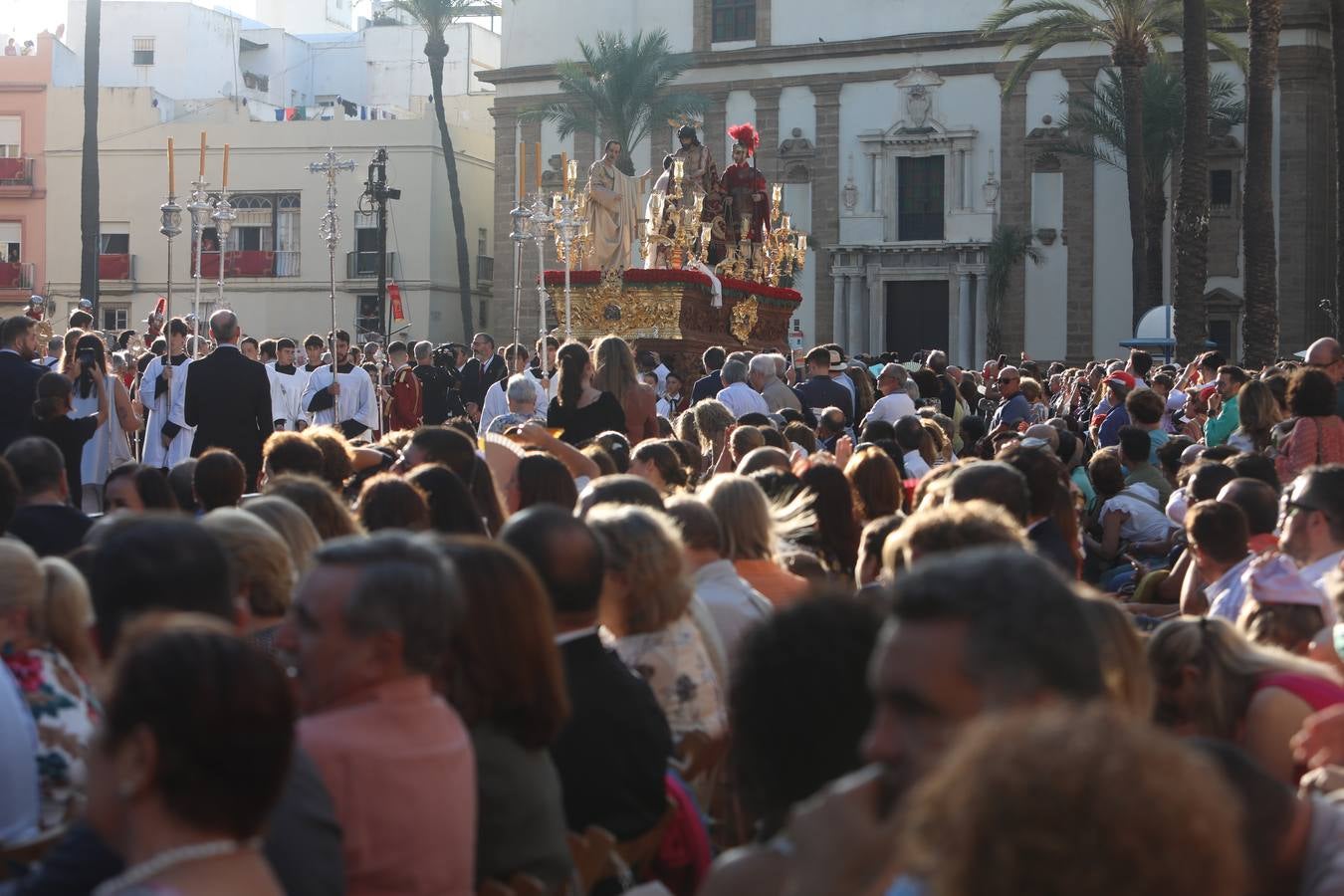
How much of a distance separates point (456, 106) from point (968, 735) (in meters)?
53.4

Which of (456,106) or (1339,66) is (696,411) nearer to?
(1339,66)

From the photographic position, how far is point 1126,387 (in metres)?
14.5

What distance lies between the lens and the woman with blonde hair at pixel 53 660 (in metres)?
3.88

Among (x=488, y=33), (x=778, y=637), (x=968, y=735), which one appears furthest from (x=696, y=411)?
(x=488, y=33)

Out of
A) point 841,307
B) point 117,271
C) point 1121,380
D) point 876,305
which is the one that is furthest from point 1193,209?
point 117,271

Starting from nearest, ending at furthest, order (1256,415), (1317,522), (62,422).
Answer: (1317,522), (62,422), (1256,415)

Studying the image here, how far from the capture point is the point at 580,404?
10461 mm

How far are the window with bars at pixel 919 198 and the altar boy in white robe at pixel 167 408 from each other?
104ft

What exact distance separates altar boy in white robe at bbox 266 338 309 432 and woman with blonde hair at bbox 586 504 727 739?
38.9 feet

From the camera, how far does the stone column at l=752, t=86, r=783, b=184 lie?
44531 mm

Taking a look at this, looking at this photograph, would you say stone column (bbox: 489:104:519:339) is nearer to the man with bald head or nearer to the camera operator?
the camera operator

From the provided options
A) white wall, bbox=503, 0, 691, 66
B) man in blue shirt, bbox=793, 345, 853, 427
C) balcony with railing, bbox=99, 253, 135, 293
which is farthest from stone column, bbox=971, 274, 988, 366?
man in blue shirt, bbox=793, 345, 853, 427

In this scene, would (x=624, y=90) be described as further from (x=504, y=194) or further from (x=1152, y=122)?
(x=1152, y=122)

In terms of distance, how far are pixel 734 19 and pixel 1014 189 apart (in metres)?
8.64
